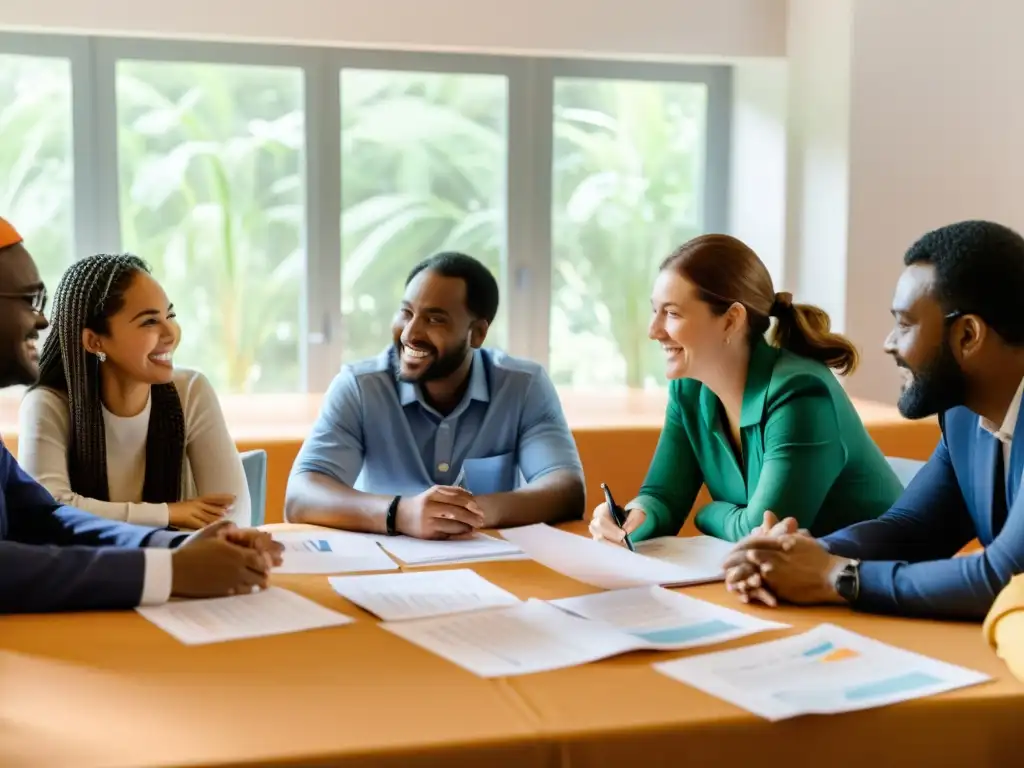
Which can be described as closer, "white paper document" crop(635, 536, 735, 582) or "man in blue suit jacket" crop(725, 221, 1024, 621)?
"man in blue suit jacket" crop(725, 221, 1024, 621)

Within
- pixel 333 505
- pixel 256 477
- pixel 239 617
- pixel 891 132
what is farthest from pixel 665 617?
pixel 891 132

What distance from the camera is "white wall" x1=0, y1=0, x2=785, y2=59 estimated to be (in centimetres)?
368

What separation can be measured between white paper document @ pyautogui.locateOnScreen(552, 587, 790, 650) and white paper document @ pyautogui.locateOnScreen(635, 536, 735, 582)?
6.4 inches

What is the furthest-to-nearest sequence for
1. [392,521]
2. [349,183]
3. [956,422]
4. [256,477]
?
1. [349,183]
2. [256,477]
3. [392,521]
4. [956,422]

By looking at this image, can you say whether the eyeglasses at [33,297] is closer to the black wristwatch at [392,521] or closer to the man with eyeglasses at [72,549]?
the man with eyeglasses at [72,549]

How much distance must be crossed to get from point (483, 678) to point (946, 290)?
915 mm

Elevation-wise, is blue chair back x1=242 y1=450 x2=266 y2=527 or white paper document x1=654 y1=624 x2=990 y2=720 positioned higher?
white paper document x1=654 y1=624 x2=990 y2=720

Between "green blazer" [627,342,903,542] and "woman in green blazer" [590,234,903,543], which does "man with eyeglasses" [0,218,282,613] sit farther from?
"green blazer" [627,342,903,542]

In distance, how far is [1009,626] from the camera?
138 cm

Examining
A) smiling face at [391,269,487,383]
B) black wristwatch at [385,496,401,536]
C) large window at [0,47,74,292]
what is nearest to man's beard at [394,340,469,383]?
smiling face at [391,269,487,383]

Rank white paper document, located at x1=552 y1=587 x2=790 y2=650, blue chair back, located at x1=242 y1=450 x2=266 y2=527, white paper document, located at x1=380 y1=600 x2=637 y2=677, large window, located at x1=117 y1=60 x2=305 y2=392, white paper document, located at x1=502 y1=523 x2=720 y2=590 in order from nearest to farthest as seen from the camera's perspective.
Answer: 1. white paper document, located at x1=380 y1=600 x2=637 y2=677
2. white paper document, located at x1=552 y1=587 x2=790 y2=650
3. white paper document, located at x1=502 y1=523 x2=720 y2=590
4. blue chair back, located at x1=242 y1=450 x2=266 y2=527
5. large window, located at x1=117 y1=60 x2=305 y2=392

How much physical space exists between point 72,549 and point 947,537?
1403 millimetres

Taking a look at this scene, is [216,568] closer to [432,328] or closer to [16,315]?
[16,315]

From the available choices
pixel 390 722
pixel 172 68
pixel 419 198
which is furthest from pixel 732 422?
pixel 172 68
